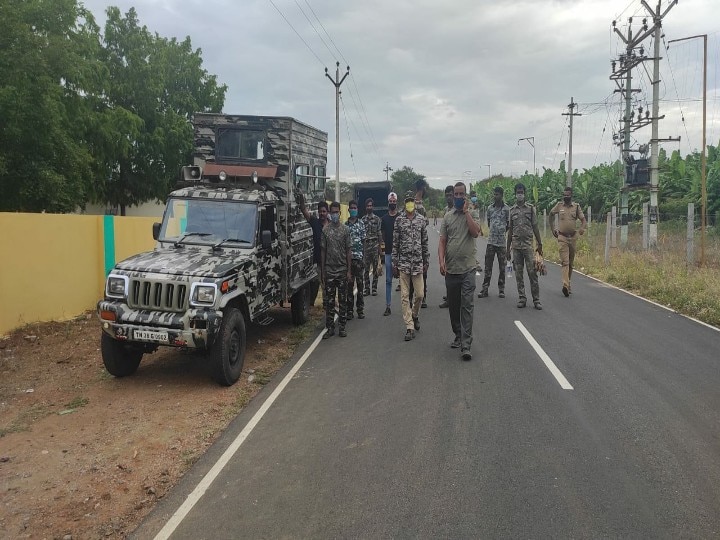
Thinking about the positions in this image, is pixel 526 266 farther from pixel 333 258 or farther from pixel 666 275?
pixel 666 275

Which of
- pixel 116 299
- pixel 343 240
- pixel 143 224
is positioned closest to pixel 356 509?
pixel 116 299

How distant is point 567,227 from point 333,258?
598cm

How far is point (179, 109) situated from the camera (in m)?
31.3

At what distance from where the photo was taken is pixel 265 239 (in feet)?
24.6

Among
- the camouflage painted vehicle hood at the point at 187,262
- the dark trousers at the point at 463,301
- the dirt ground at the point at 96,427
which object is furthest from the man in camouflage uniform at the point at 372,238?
the camouflage painted vehicle hood at the point at 187,262

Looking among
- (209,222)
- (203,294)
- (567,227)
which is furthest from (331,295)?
(567,227)

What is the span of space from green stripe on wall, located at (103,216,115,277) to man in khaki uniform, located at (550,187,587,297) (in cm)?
941

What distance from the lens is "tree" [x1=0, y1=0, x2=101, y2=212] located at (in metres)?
15.8

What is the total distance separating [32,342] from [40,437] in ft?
13.4

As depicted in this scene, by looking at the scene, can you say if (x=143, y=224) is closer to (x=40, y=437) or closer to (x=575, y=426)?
(x=40, y=437)

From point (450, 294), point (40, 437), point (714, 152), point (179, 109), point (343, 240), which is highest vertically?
point (179, 109)

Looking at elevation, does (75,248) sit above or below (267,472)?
above

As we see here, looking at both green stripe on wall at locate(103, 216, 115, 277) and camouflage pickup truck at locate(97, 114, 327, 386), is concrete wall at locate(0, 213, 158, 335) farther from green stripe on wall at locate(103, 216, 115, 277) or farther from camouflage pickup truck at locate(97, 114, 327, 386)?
camouflage pickup truck at locate(97, 114, 327, 386)

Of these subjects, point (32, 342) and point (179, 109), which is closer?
point (32, 342)
